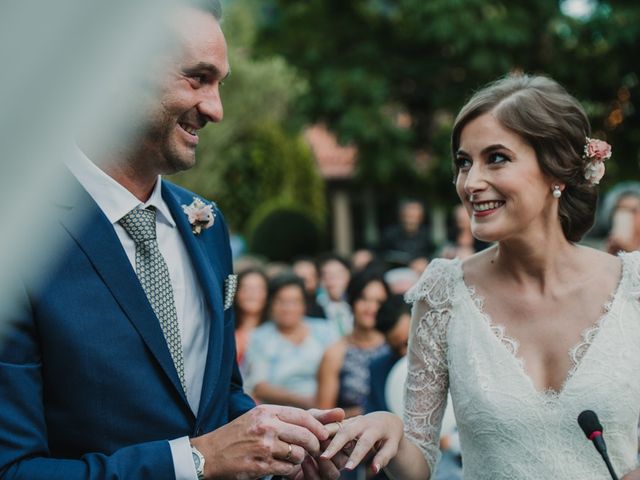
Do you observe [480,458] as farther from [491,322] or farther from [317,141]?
[317,141]

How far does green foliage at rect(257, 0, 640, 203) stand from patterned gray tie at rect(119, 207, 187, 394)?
606 inches

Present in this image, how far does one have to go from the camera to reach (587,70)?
58.0ft

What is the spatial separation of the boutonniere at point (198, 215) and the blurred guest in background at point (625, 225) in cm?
380

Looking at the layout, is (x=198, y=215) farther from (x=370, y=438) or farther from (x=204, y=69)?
(x=370, y=438)

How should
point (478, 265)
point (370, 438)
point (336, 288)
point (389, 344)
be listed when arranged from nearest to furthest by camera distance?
point (370, 438) → point (478, 265) → point (389, 344) → point (336, 288)

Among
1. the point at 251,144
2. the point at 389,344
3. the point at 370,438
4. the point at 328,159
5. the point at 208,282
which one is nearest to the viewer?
the point at 208,282

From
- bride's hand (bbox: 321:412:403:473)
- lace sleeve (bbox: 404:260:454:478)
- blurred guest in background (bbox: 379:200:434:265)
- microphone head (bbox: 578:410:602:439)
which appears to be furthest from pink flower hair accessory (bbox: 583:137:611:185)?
blurred guest in background (bbox: 379:200:434:265)

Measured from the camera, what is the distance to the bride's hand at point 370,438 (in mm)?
2209

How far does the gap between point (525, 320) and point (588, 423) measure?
0.52 m

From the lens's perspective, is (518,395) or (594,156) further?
(594,156)

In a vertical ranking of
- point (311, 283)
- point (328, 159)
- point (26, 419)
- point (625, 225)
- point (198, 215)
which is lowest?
point (311, 283)

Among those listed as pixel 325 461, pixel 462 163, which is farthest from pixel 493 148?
pixel 325 461

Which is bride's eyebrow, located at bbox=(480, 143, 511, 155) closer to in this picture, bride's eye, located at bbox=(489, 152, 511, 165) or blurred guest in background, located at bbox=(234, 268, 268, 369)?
bride's eye, located at bbox=(489, 152, 511, 165)

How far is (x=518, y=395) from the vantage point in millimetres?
2568
